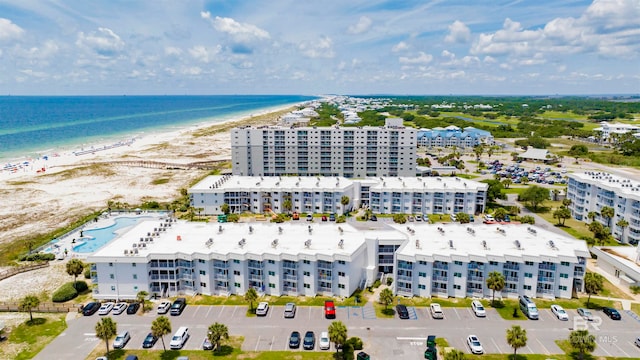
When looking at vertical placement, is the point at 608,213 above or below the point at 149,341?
above

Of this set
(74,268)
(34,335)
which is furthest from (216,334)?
(74,268)

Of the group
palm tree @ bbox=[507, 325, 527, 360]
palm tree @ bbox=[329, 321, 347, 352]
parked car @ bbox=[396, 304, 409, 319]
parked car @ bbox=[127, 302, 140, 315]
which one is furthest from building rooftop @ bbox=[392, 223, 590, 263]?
parked car @ bbox=[127, 302, 140, 315]

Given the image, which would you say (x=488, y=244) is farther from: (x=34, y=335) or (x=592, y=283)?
(x=34, y=335)

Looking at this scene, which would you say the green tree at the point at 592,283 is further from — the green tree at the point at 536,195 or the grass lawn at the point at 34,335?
the grass lawn at the point at 34,335

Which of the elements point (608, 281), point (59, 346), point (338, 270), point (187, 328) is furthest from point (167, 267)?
point (608, 281)

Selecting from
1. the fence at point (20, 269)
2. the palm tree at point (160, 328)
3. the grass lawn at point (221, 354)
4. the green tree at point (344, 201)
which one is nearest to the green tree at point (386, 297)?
the grass lawn at point (221, 354)

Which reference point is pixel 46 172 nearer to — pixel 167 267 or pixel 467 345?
pixel 167 267
